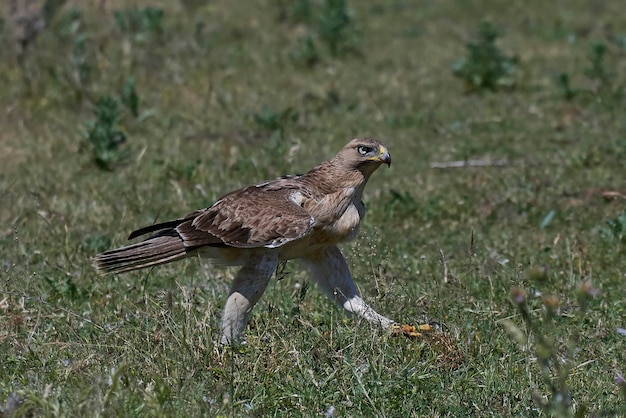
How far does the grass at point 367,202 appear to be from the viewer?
17.0 ft

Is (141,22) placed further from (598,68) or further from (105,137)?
(598,68)

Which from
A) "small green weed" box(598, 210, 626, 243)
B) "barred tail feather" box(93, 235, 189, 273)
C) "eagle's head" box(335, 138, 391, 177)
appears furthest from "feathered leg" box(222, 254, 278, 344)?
"small green weed" box(598, 210, 626, 243)

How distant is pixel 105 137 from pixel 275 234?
14.6ft

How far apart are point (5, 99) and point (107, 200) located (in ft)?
10.5

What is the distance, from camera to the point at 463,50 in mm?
14469

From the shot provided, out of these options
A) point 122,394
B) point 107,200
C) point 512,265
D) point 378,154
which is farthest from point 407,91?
point 122,394

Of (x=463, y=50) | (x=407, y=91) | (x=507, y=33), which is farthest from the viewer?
(x=507, y=33)

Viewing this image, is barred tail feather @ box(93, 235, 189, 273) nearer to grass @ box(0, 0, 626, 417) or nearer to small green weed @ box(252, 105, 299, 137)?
grass @ box(0, 0, 626, 417)

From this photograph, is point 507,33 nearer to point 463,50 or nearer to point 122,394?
point 463,50

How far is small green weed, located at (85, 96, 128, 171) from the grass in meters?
0.16

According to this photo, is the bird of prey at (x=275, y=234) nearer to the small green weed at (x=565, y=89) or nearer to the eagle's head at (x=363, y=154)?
the eagle's head at (x=363, y=154)

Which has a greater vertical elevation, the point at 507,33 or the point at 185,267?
the point at 185,267

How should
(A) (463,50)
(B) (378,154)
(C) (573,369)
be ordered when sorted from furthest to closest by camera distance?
(A) (463,50) < (B) (378,154) < (C) (573,369)

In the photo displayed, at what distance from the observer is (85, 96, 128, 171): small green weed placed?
9.79 m
